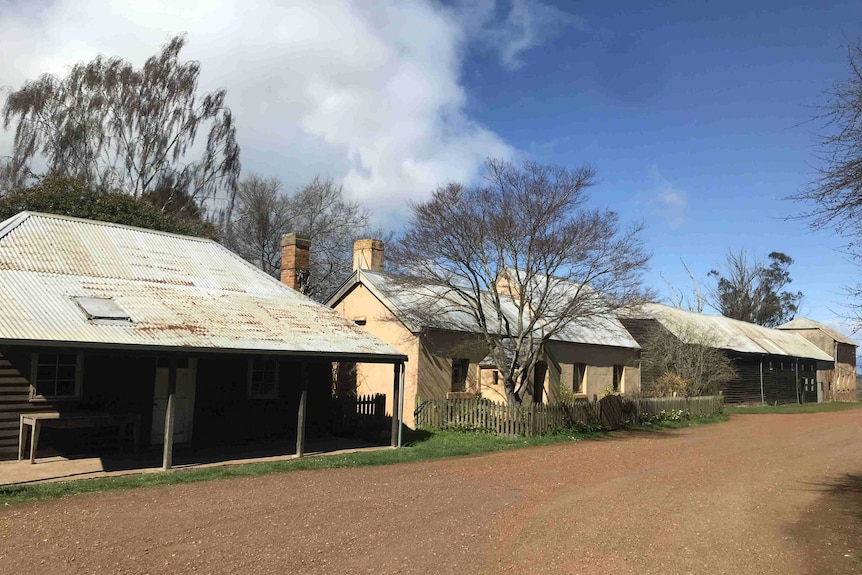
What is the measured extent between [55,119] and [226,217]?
9.13 meters

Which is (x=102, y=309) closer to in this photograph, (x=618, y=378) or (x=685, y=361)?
(x=618, y=378)

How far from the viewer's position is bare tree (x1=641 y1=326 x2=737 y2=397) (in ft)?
103

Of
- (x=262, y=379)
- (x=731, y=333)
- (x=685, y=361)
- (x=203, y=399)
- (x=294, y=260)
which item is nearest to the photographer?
(x=203, y=399)

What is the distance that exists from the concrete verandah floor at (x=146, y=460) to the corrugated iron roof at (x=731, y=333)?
2006 cm

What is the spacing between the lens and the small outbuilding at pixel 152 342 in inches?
471

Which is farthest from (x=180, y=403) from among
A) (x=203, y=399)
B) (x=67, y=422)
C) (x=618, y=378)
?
(x=618, y=378)

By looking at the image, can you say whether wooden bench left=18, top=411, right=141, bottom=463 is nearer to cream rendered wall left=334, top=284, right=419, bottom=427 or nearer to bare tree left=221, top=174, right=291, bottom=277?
cream rendered wall left=334, top=284, right=419, bottom=427

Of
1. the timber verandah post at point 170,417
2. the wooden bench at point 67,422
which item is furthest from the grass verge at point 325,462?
the wooden bench at point 67,422

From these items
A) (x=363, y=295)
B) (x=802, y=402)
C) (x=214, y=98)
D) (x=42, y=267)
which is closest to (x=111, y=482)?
(x=42, y=267)

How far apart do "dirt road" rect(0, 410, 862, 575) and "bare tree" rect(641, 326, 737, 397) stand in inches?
699

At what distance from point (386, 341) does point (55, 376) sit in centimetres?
1128

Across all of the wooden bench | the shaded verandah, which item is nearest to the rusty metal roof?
the shaded verandah

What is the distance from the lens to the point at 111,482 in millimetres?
10883

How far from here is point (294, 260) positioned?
21797 mm
